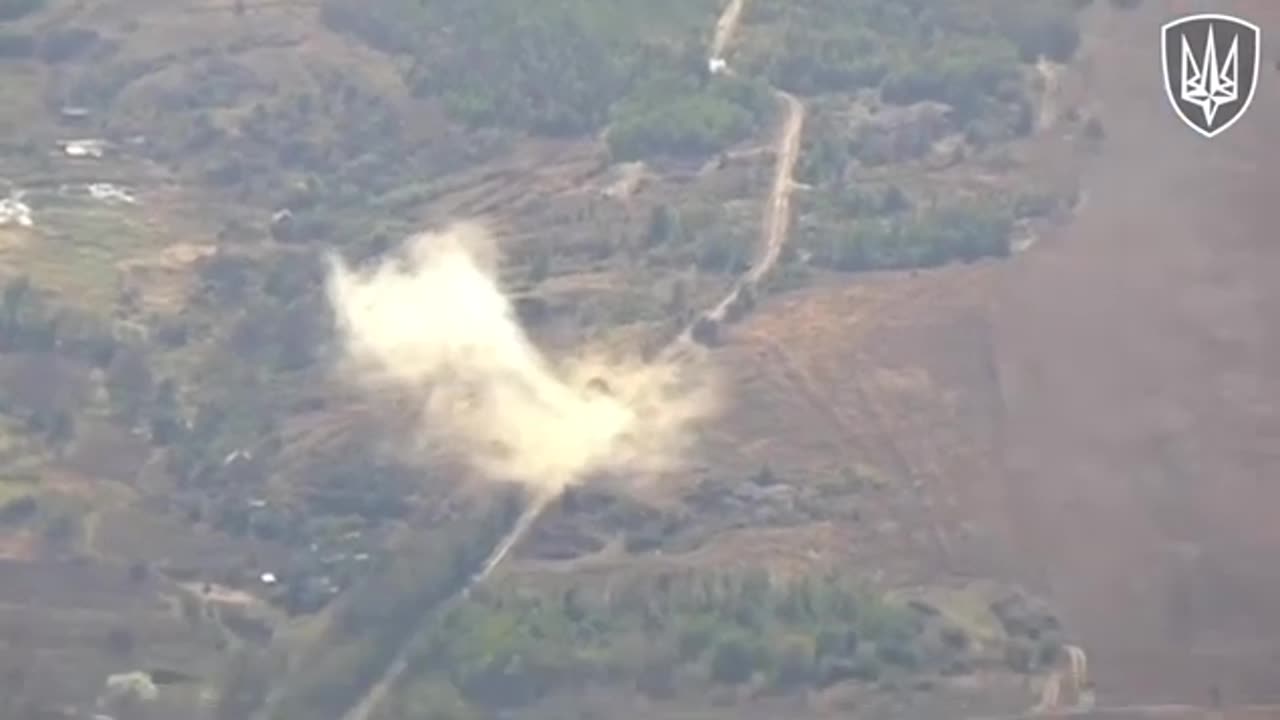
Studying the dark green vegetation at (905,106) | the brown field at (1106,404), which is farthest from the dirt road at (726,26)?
the brown field at (1106,404)

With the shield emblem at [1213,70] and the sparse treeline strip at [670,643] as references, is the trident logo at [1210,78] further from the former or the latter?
the sparse treeline strip at [670,643]

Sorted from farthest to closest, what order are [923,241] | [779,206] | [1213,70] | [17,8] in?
[17,8] < [779,206] < [923,241] < [1213,70]

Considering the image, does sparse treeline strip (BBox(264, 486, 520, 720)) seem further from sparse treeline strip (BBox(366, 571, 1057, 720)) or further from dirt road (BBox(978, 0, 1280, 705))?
dirt road (BBox(978, 0, 1280, 705))

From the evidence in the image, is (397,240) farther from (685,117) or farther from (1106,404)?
(1106,404)

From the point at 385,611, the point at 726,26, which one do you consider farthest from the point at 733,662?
the point at 726,26

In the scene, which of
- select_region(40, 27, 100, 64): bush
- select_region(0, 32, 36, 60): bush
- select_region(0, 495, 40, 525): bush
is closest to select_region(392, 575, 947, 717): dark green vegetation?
select_region(0, 495, 40, 525): bush

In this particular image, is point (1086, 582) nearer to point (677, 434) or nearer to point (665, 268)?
point (677, 434)
